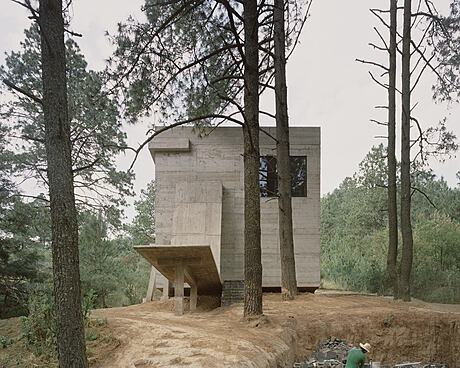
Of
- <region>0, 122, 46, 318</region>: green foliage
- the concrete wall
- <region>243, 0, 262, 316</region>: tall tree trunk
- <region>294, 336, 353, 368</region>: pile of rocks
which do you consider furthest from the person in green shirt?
<region>0, 122, 46, 318</region>: green foliage

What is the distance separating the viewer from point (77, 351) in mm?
4352

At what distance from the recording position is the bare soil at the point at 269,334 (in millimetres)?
5012

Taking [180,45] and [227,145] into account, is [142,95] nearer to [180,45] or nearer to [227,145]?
[180,45]

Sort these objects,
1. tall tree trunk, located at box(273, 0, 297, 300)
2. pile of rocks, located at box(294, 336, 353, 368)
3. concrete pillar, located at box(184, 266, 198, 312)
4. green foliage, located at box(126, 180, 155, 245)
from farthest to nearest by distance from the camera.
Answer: green foliage, located at box(126, 180, 155, 245), tall tree trunk, located at box(273, 0, 297, 300), concrete pillar, located at box(184, 266, 198, 312), pile of rocks, located at box(294, 336, 353, 368)

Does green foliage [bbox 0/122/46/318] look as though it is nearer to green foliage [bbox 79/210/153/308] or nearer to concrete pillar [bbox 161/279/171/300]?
green foliage [bbox 79/210/153/308]

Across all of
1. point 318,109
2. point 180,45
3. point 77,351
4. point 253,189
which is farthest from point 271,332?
point 318,109

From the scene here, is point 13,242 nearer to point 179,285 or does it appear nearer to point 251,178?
point 179,285

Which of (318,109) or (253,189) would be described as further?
(318,109)

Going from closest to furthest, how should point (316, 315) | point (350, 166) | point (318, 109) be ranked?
point (316, 315), point (318, 109), point (350, 166)

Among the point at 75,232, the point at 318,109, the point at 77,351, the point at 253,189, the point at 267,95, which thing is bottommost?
the point at 77,351

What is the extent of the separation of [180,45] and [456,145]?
31.7ft

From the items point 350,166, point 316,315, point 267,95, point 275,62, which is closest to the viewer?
point 316,315

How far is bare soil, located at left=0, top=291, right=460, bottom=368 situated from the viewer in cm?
501

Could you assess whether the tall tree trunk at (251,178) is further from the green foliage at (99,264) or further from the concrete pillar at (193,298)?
the green foliage at (99,264)
